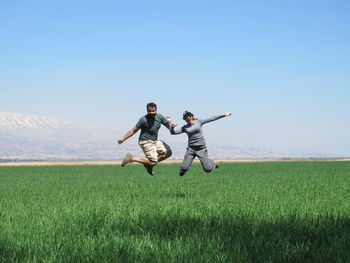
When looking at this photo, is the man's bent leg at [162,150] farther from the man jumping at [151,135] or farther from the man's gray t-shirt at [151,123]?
the man's gray t-shirt at [151,123]

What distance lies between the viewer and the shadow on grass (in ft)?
15.5

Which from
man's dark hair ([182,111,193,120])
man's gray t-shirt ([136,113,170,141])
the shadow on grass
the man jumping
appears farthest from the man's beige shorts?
the shadow on grass

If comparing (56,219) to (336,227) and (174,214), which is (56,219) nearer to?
(174,214)

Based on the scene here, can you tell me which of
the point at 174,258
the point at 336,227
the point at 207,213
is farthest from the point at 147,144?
the point at 174,258

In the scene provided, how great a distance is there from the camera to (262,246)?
5.12m

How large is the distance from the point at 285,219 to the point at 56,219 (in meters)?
3.40

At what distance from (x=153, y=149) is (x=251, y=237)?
259 inches

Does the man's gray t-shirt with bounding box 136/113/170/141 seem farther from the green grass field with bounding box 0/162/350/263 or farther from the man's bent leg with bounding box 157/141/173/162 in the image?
the green grass field with bounding box 0/162/350/263

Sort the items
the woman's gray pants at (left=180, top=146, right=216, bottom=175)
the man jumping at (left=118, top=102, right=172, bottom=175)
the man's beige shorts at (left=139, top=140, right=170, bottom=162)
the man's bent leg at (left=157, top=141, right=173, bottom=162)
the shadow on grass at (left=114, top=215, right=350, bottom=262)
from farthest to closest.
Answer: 1. the man's bent leg at (left=157, top=141, right=173, bottom=162)
2. the woman's gray pants at (left=180, top=146, right=216, bottom=175)
3. the man's beige shorts at (left=139, top=140, right=170, bottom=162)
4. the man jumping at (left=118, top=102, right=172, bottom=175)
5. the shadow on grass at (left=114, top=215, right=350, bottom=262)

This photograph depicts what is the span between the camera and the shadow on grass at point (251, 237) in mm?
4715

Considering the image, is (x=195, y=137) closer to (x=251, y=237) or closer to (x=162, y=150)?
(x=162, y=150)

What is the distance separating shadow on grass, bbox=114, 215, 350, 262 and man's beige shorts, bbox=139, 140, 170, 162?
4.68 metres

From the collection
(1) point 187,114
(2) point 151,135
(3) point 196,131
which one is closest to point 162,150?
(2) point 151,135

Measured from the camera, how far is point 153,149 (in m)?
12.0
